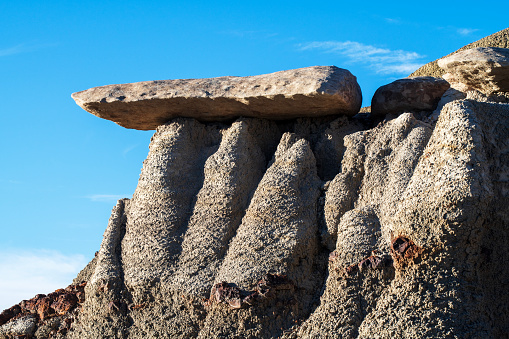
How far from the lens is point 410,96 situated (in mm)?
10750

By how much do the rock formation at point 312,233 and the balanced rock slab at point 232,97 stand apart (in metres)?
0.23

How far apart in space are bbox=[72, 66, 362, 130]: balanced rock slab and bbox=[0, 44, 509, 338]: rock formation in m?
0.23

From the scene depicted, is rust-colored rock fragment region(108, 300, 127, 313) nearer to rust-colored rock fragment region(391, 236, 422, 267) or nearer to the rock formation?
the rock formation

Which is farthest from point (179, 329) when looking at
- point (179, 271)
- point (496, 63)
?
point (496, 63)

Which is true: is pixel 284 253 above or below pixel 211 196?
below

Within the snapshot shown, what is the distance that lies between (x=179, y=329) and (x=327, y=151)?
10.9 ft

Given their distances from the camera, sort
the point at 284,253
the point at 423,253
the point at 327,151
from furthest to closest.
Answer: the point at 327,151
the point at 284,253
the point at 423,253

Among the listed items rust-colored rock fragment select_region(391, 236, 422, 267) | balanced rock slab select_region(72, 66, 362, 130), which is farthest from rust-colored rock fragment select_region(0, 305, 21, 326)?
rust-colored rock fragment select_region(391, 236, 422, 267)

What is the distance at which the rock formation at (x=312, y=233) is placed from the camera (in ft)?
26.4

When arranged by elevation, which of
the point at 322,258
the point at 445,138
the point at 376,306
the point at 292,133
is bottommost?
the point at 376,306

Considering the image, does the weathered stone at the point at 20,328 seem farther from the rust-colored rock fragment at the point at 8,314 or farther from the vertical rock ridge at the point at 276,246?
the vertical rock ridge at the point at 276,246

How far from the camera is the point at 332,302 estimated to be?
855 cm

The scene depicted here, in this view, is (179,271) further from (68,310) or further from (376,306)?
(376,306)

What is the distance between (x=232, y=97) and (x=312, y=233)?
247 centimetres
